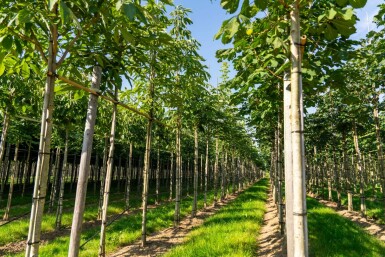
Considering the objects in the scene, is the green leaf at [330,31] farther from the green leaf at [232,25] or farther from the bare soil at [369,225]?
the bare soil at [369,225]

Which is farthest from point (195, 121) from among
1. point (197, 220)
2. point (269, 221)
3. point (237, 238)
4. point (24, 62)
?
point (24, 62)

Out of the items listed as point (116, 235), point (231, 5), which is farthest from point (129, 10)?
point (116, 235)

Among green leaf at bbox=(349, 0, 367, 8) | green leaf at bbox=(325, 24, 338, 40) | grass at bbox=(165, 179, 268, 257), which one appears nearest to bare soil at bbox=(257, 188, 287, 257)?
grass at bbox=(165, 179, 268, 257)

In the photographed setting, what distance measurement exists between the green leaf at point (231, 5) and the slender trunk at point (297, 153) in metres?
0.59

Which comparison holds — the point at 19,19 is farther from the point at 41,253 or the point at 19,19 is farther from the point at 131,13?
the point at 41,253

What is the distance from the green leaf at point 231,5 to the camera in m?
2.29

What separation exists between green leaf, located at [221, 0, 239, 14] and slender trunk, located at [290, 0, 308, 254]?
1.93 feet

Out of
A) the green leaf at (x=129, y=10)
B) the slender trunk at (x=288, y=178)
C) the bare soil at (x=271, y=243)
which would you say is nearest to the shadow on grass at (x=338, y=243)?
the bare soil at (x=271, y=243)

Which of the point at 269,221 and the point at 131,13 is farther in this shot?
the point at 269,221

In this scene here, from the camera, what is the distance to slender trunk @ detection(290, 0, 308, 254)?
7.34 ft

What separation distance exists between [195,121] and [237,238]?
643 centimetres

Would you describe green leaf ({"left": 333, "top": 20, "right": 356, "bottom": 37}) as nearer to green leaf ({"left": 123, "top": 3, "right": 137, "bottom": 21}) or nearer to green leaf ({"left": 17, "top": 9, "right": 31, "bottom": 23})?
green leaf ({"left": 123, "top": 3, "right": 137, "bottom": 21})

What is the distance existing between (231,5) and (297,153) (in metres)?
1.32

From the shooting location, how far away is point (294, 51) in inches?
99.1
